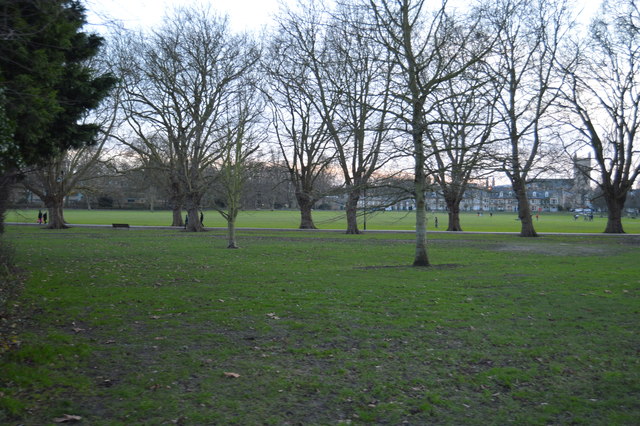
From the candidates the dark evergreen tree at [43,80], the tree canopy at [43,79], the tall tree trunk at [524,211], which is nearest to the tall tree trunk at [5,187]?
the dark evergreen tree at [43,80]

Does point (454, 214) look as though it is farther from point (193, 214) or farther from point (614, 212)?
point (193, 214)

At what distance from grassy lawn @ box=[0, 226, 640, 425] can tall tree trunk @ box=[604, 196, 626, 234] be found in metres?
29.6

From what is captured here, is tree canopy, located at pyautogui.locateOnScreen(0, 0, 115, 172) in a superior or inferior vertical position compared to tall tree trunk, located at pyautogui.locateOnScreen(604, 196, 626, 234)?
superior

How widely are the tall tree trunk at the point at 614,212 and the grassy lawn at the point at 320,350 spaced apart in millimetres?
29562

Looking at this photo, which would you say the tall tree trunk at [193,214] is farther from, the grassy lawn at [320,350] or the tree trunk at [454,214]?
the grassy lawn at [320,350]

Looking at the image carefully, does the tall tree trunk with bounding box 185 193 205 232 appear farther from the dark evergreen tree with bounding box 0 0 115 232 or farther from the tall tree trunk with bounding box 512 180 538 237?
the dark evergreen tree with bounding box 0 0 115 232

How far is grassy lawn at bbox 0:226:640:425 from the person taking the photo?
5016 mm

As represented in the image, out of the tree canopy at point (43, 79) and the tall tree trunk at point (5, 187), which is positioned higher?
the tree canopy at point (43, 79)

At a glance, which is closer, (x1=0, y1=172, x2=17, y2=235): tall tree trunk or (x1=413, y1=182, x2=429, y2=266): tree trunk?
(x1=0, y1=172, x2=17, y2=235): tall tree trunk

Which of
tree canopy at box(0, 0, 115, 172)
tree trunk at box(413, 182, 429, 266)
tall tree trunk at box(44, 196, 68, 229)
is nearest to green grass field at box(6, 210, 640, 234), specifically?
tall tree trunk at box(44, 196, 68, 229)

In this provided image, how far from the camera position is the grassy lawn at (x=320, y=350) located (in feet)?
16.5

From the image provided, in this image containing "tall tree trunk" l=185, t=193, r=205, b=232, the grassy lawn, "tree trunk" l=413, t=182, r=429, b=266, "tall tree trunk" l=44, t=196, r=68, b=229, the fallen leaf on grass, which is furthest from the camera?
"tall tree trunk" l=44, t=196, r=68, b=229

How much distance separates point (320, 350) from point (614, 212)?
40373 mm

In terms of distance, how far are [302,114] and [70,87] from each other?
1246 inches
